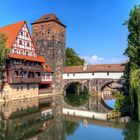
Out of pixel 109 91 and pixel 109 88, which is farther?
pixel 109 88

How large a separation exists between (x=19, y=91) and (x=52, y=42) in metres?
14.6

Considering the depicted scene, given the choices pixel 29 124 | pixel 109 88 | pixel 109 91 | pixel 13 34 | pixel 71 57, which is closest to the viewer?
pixel 29 124

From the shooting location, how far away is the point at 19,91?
123ft

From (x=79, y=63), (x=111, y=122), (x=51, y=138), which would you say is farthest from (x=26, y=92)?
(x=79, y=63)

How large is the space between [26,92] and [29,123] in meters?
18.3

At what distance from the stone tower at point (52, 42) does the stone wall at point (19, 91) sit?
7.88 metres

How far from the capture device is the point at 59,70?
163 ft

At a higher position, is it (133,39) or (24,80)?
(133,39)

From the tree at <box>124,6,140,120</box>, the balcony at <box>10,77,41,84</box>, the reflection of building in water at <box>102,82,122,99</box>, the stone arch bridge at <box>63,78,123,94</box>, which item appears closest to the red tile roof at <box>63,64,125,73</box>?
the stone arch bridge at <box>63,78,123,94</box>

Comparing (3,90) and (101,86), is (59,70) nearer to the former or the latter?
(101,86)

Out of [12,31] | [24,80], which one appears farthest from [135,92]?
[12,31]

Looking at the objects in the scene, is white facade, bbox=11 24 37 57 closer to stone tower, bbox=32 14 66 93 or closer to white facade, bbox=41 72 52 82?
white facade, bbox=41 72 52 82

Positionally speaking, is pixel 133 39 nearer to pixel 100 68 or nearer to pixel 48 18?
pixel 100 68

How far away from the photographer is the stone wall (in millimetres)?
34812
